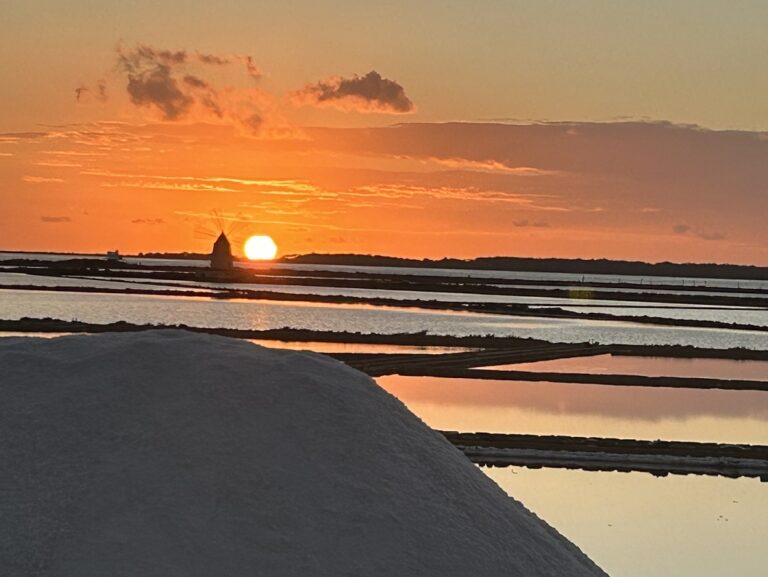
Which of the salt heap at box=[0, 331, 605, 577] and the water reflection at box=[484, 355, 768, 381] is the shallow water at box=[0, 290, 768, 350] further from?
the salt heap at box=[0, 331, 605, 577]

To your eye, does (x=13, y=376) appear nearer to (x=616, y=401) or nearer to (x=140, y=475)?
(x=140, y=475)

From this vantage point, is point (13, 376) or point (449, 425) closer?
point (13, 376)

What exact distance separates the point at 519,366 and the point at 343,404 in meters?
21.8

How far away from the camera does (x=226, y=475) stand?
10.8 feet

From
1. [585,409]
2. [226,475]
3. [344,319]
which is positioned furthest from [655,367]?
[226,475]

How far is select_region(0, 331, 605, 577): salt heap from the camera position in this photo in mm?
3004

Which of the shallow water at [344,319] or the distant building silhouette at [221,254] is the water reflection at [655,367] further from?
the distant building silhouette at [221,254]

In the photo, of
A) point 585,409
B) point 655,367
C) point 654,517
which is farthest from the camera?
point 655,367

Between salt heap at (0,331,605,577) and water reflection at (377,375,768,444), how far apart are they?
11260 millimetres

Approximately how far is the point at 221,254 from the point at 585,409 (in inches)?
3499

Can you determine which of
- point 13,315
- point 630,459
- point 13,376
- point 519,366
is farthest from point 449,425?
point 13,315

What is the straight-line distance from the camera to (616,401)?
19469 millimetres

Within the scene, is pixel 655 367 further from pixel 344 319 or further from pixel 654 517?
pixel 344 319

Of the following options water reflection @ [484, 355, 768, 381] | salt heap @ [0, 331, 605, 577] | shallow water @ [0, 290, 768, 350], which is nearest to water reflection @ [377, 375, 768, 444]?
water reflection @ [484, 355, 768, 381]
